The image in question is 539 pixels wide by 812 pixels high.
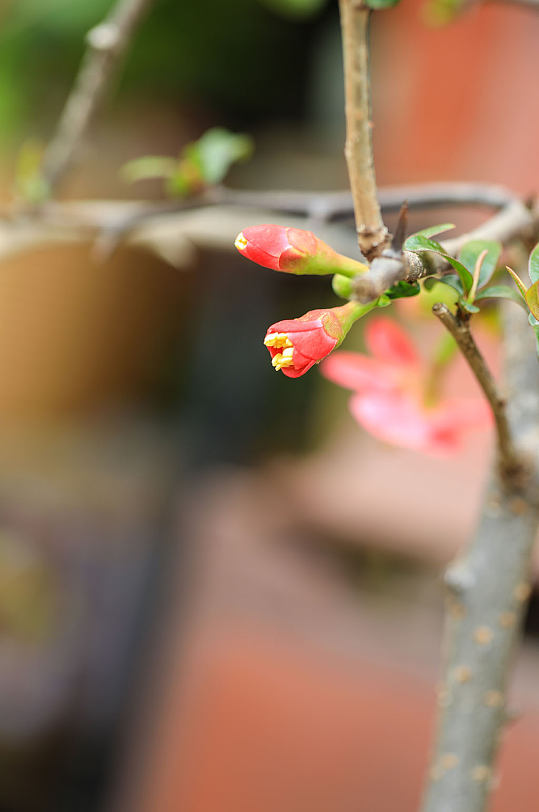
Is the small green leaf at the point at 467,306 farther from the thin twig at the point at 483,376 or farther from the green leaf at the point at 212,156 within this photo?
the green leaf at the point at 212,156

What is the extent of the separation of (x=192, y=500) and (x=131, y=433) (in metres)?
0.45

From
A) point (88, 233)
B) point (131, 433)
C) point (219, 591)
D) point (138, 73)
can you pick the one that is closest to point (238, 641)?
point (219, 591)

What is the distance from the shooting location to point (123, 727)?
0.82 m

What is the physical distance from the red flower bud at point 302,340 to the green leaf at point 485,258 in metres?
0.04

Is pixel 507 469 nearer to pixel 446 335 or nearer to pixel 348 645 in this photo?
pixel 446 335

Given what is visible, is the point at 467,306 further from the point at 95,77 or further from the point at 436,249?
the point at 95,77

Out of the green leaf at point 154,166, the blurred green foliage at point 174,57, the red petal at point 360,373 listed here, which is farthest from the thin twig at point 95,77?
the blurred green foliage at point 174,57

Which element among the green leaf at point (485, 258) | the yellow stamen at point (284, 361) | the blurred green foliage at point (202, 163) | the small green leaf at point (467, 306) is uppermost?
the blurred green foliage at point (202, 163)

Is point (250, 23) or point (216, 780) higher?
point (250, 23)

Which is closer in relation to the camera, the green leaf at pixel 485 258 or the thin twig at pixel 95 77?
the green leaf at pixel 485 258

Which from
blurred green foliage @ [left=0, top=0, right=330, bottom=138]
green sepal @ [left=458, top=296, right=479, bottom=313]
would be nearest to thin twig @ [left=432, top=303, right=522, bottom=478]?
green sepal @ [left=458, top=296, right=479, bottom=313]

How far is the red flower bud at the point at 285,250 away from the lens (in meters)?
0.13

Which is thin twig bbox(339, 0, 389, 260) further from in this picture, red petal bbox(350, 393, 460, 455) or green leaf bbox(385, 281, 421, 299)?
red petal bbox(350, 393, 460, 455)

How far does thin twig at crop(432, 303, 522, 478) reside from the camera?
137 mm
